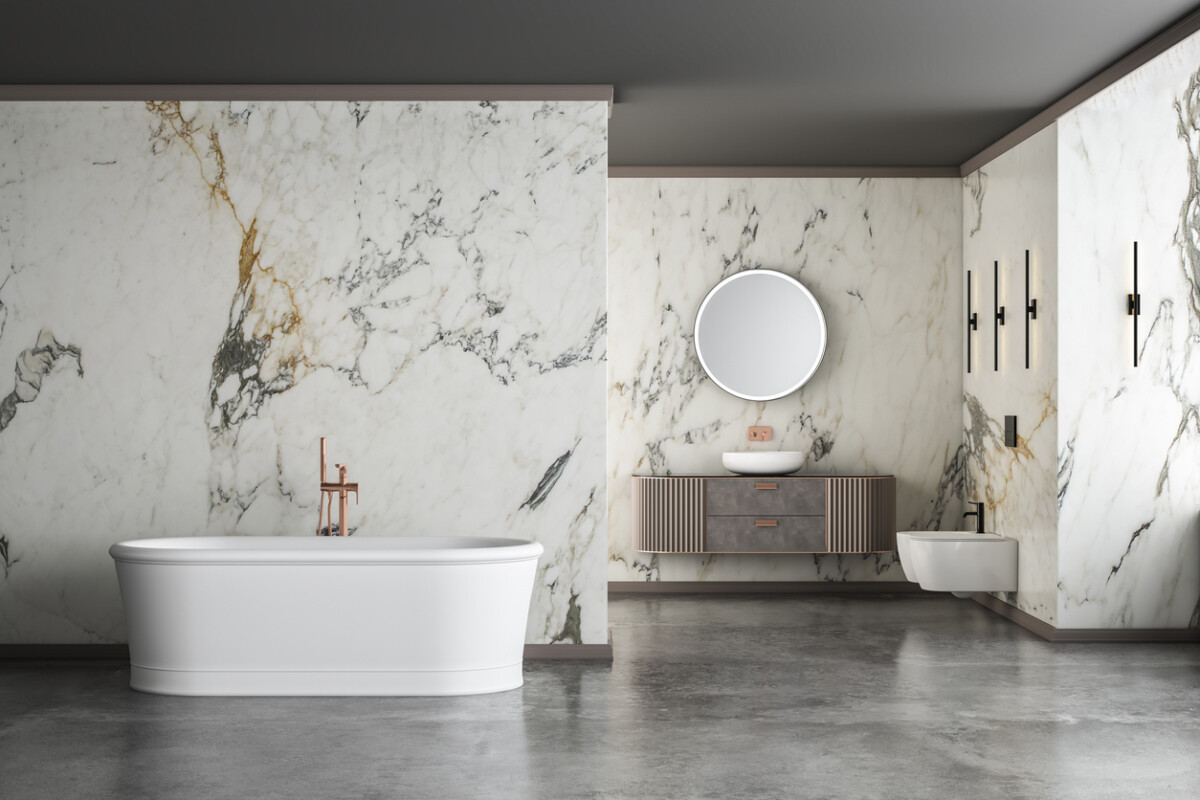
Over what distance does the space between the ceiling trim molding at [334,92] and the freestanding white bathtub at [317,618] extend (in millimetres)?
2124

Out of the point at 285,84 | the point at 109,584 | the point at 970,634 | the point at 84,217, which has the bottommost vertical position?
the point at 970,634

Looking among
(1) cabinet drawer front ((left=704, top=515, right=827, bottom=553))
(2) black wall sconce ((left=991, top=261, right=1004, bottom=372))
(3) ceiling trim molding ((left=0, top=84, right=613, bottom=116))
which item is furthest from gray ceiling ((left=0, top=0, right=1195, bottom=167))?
(1) cabinet drawer front ((left=704, top=515, right=827, bottom=553))

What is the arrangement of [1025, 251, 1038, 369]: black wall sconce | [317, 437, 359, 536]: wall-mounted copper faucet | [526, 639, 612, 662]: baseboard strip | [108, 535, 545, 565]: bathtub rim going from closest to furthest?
[108, 535, 545, 565]: bathtub rim → [317, 437, 359, 536]: wall-mounted copper faucet → [526, 639, 612, 662]: baseboard strip → [1025, 251, 1038, 369]: black wall sconce

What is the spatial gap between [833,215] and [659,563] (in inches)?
97.6

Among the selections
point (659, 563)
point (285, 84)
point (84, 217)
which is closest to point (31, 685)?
point (84, 217)

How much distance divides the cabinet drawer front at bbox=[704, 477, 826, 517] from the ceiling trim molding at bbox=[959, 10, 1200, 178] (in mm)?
2204

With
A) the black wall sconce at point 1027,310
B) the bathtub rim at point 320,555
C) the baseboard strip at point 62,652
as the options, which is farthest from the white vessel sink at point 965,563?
the baseboard strip at point 62,652

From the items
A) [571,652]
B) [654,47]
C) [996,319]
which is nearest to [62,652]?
[571,652]

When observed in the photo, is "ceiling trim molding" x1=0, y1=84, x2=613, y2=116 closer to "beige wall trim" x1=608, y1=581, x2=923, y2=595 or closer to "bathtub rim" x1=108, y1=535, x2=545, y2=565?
"bathtub rim" x1=108, y1=535, x2=545, y2=565

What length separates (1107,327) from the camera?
554 centimetres

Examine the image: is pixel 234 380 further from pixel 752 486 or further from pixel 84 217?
pixel 752 486

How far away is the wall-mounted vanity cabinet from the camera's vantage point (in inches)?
267

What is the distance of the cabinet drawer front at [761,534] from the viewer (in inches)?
267

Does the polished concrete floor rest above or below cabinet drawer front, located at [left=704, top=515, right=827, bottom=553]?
below
